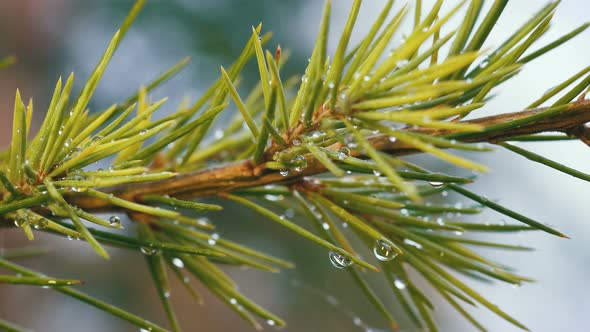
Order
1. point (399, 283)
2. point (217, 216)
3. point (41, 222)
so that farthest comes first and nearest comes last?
point (217, 216) < point (399, 283) < point (41, 222)

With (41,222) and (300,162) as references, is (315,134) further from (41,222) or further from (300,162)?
(41,222)

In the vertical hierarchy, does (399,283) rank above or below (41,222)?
below

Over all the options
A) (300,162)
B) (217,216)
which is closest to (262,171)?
(300,162)

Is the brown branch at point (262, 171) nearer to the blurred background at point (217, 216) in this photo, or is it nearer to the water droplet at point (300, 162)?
the water droplet at point (300, 162)

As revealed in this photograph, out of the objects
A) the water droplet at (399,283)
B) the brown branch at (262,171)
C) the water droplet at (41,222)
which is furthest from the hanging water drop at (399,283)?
the water droplet at (41,222)

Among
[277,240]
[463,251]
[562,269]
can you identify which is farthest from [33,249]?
[562,269]

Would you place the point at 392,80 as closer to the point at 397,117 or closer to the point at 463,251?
the point at 397,117
